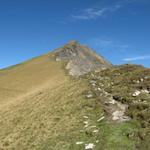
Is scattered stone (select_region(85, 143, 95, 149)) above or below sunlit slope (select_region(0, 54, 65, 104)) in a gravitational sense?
below

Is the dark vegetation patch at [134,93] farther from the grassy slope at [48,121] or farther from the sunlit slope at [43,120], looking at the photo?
the sunlit slope at [43,120]

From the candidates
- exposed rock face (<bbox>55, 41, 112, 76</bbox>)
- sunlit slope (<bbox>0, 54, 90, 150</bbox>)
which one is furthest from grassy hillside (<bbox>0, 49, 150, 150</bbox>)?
exposed rock face (<bbox>55, 41, 112, 76</bbox>)

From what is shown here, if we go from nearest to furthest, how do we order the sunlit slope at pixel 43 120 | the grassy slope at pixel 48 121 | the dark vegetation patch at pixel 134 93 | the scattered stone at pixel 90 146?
the scattered stone at pixel 90 146 → the dark vegetation patch at pixel 134 93 → the grassy slope at pixel 48 121 → the sunlit slope at pixel 43 120

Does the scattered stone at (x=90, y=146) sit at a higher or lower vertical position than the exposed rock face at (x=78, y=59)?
lower

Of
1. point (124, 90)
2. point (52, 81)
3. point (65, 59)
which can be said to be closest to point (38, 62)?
point (65, 59)

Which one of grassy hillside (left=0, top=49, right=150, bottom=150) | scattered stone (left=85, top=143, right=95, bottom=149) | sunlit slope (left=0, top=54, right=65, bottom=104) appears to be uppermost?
sunlit slope (left=0, top=54, right=65, bottom=104)

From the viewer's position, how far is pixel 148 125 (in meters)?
24.9

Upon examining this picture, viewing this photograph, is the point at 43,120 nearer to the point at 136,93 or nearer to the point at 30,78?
the point at 136,93

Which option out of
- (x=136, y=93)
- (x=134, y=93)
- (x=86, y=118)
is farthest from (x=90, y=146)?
(x=136, y=93)

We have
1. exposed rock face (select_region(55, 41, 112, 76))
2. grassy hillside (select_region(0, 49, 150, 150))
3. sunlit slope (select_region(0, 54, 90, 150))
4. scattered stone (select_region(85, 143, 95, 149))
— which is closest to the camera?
scattered stone (select_region(85, 143, 95, 149))

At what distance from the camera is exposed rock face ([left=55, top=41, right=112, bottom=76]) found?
76.2 metres

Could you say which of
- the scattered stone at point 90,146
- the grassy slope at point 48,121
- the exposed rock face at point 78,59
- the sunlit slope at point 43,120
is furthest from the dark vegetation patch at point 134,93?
the exposed rock face at point 78,59

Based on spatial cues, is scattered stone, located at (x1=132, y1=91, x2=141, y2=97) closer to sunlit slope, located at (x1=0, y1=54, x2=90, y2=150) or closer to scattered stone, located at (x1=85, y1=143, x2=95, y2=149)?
sunlit slope, located at (x1=0, y1=54, x2=90, y2=150)

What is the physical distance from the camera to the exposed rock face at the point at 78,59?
76188 millimetres
